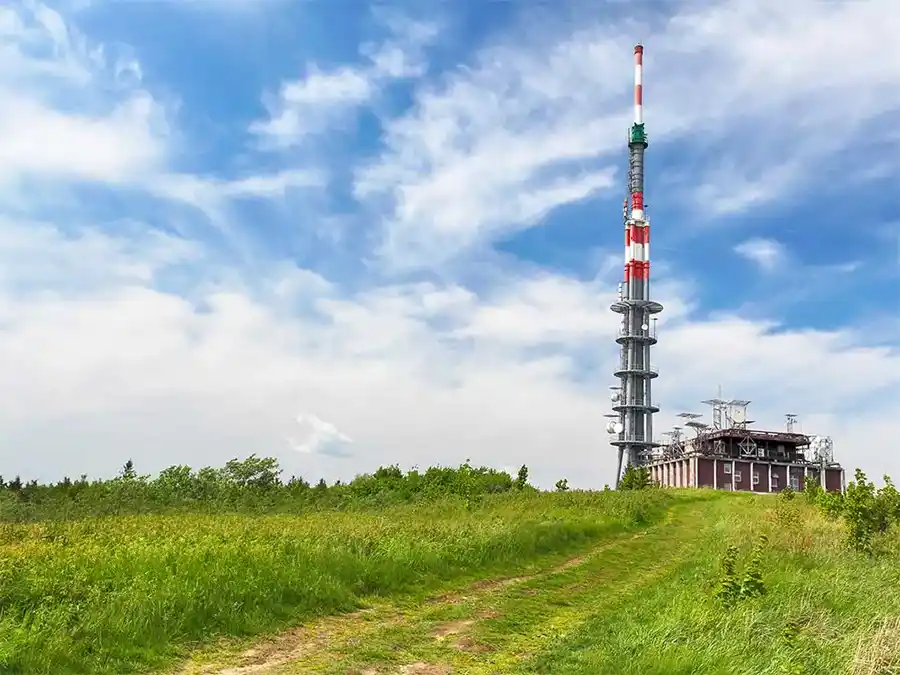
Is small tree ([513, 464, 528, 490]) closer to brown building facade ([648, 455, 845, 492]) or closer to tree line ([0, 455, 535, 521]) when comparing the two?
tree line ([0, 455, 535, 521])

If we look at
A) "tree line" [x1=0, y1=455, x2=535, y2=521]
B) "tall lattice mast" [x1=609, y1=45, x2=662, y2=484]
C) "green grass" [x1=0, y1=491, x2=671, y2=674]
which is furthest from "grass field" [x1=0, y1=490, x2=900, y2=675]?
"tall lattice mast" [x1=609, y1=45, x2=662, y2=484]

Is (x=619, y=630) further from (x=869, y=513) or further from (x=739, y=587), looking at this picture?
(x=869, y=513)

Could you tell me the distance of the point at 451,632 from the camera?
10641 millimetres

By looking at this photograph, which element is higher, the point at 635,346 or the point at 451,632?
the point at 635,346

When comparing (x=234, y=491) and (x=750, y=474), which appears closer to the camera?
(x=234, y=491)

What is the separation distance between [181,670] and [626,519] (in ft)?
71.1

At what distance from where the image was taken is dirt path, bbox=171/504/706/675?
9.02 metres

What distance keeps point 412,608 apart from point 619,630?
3.69 m

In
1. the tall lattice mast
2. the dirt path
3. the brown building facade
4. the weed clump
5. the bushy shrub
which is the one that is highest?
the tall lattice mast

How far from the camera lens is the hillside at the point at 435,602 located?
8984 mm

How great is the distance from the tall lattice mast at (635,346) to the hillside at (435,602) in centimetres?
8070

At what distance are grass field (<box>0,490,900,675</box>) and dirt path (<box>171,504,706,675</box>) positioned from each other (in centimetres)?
4

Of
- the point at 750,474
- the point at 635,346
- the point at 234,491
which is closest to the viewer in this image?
the point at 234,491

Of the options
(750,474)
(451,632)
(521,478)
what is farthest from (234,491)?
(750,474)
